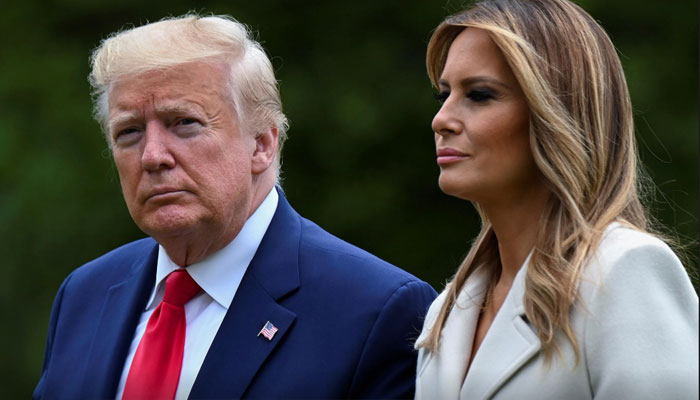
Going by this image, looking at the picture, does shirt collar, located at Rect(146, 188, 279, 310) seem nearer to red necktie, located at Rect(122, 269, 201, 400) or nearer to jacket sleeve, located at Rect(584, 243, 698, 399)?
red necktie, located at Rect(122, 269, 201, 400)

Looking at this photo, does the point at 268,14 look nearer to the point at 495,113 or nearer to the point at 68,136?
the point at 68,136

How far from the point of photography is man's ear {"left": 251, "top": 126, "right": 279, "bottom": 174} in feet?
14.5

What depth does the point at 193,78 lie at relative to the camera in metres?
4.29

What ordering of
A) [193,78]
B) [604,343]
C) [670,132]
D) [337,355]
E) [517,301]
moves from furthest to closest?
1. [670,132]
2. [193,78]
3. [337,355]
4. [517,301]
5. [604,343]

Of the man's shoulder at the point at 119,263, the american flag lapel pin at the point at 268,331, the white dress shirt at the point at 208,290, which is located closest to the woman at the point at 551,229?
the american flag lapel pin at the point at 268,331

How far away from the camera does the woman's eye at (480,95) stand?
3.66 m

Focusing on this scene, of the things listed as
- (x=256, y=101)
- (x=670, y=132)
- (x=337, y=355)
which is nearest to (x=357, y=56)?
(x=670, y=132)

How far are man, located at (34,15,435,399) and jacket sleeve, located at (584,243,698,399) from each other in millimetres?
896

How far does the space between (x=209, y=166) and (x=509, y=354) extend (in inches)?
50.7

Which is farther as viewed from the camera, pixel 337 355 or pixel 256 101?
pixel 256 101

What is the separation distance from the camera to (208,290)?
4.27m

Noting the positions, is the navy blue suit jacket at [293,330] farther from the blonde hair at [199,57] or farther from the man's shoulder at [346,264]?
the blonde hair at [199,57]

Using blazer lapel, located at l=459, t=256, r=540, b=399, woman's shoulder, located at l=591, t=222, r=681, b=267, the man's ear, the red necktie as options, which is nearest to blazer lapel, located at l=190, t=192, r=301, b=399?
the red necktie

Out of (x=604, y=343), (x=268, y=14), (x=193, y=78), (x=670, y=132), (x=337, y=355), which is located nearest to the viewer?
(x=604, y=343)
